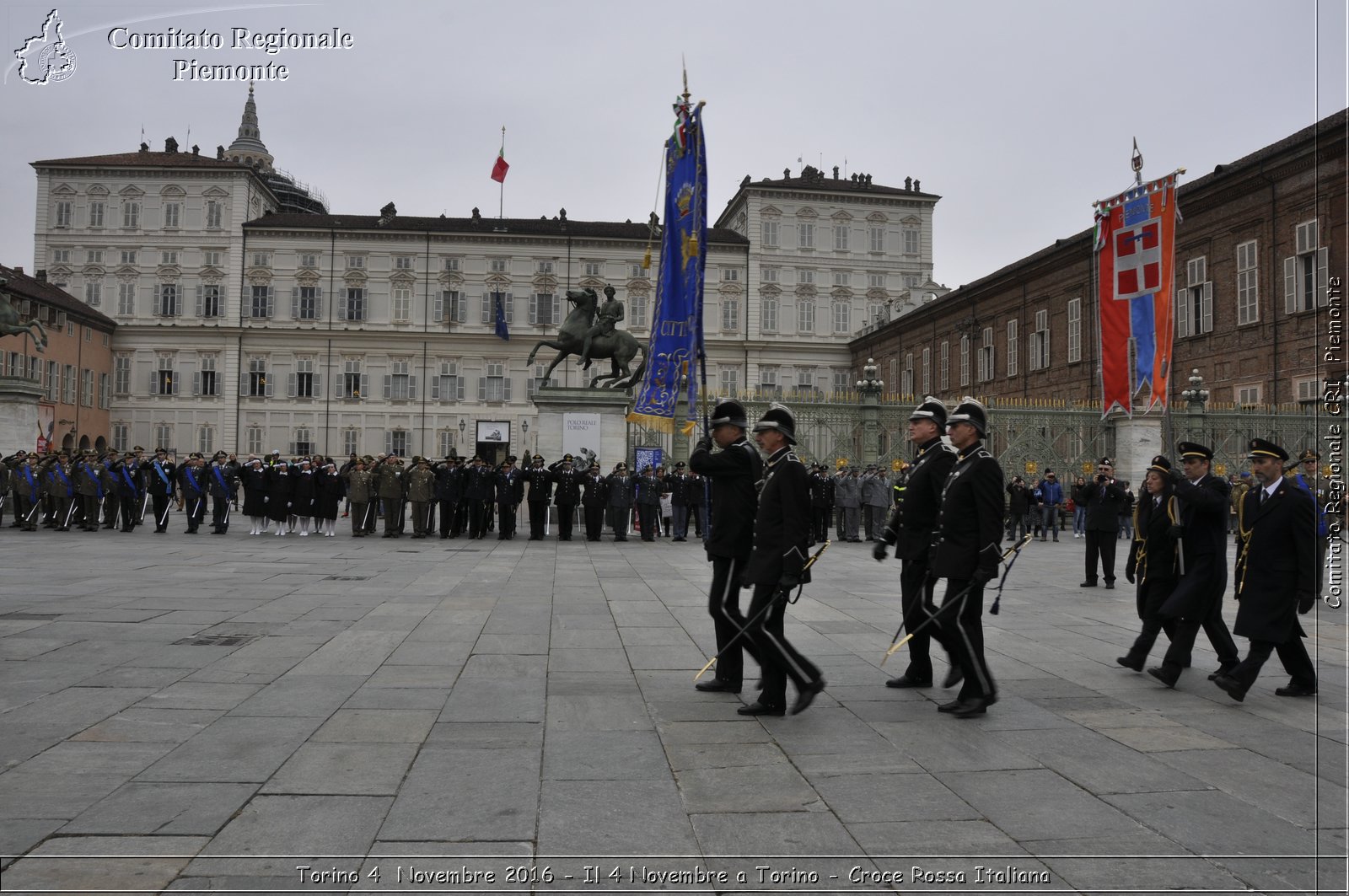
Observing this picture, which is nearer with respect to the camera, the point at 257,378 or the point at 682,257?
the point at 682,257

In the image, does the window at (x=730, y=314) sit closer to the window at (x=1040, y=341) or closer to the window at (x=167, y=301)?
the window at (x=1040, y=341)

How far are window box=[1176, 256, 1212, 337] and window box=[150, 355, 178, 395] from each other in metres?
52.3

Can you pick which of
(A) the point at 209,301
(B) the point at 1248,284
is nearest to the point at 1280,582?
(B) the point at 1248,284

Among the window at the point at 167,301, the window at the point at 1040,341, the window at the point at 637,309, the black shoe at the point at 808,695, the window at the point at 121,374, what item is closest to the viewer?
the black shoe at the point at 808,695

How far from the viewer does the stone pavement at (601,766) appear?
11.1 ft

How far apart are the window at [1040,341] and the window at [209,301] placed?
4583cm

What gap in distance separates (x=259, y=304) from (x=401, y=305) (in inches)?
331

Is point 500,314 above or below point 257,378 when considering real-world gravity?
above

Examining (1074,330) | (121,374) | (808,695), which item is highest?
(1074,330)

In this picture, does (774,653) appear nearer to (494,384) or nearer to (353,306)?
(494,384)

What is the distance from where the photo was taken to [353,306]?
187 feet

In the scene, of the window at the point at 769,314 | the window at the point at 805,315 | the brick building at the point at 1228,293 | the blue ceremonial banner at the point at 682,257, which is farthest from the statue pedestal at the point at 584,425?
the window at the point at 805,315

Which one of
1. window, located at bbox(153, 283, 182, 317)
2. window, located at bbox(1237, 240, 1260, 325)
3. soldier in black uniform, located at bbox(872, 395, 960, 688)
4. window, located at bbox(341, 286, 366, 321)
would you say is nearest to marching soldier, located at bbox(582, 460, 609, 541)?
soldier in black uniform, located at bbox(872, 395, 960, 688)

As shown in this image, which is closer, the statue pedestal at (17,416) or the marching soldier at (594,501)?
the marching soldier at (594,501)
